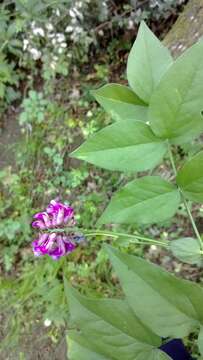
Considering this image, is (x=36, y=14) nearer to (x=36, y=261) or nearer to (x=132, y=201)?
(x=36, y=261)

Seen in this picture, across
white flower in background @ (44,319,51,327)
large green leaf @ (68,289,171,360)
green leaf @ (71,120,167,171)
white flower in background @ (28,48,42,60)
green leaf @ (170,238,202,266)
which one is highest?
white flower in background @ (28,48,42,60)

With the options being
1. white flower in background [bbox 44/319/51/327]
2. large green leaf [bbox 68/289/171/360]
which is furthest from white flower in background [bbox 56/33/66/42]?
large green leaf [bbox 68/289/171/360]

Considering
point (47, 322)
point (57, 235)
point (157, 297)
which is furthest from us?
point (47, 322)

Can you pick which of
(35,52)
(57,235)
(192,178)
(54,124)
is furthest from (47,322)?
(192,178)

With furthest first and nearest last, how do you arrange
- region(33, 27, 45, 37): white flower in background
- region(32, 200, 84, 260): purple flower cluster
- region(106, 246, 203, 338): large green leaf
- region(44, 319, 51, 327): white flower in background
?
region(33, 27, 45, 37): white flower in background → region(44, 319, 51, 327): white flower in background → region(32, 200, 84, 260): purple flower cluster → region(106, 246, 203, 338): large green leaf

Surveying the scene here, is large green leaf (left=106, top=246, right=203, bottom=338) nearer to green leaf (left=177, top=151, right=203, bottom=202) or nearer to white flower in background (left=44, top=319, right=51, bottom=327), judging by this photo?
green leaf (left=177, top=151, right=203, bottom=202)

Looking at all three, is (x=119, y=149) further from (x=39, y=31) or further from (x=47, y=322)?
(x=39, y=31)

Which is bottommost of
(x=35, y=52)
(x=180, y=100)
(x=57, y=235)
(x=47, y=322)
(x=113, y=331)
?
(x=47, y=322)
